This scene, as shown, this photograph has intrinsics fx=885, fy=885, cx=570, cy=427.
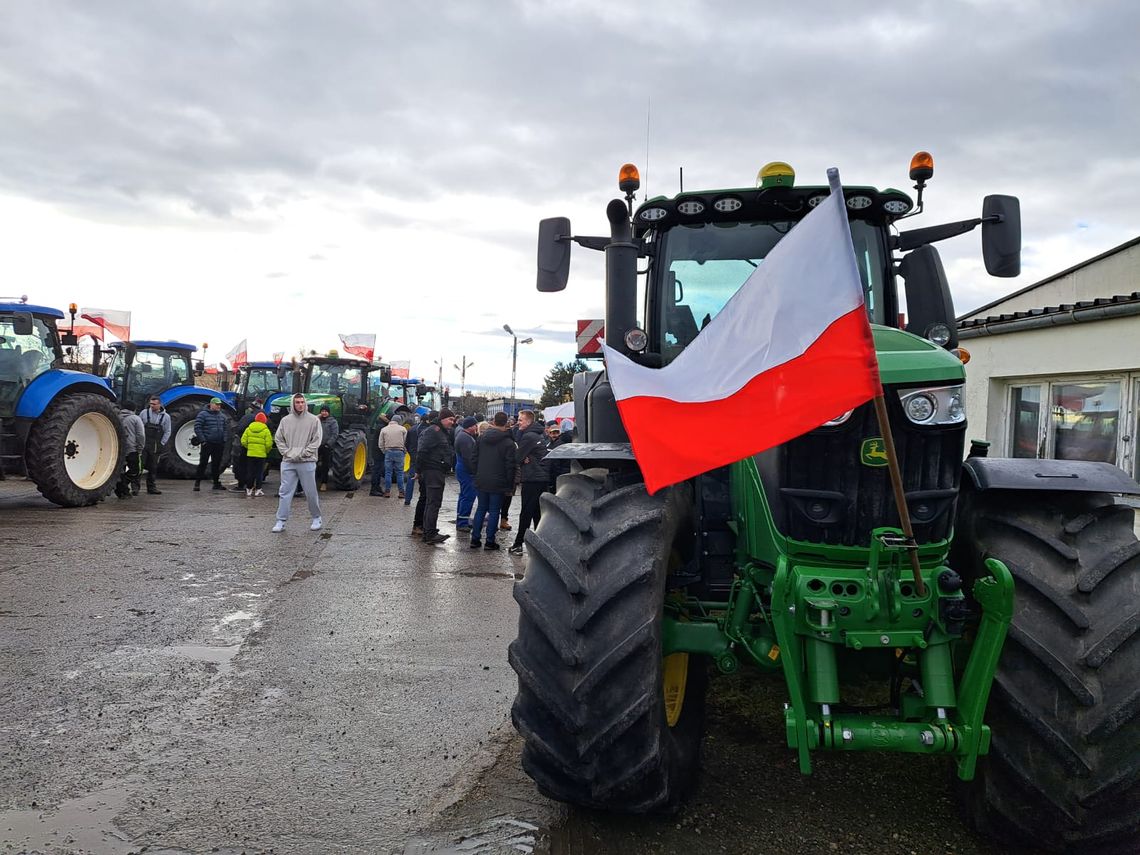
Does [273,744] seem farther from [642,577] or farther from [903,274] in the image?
[903,274]

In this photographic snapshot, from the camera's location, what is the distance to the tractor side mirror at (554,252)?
4449mm

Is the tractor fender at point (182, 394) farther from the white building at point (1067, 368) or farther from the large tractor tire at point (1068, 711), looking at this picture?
the large tractor tire at point (1068, 711)

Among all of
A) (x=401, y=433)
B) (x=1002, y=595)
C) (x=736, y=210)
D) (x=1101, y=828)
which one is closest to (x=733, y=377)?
(x=1002, y=595)

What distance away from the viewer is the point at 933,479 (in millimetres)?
3125

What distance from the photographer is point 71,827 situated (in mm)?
3275

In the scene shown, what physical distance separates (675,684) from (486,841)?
0.94 meters

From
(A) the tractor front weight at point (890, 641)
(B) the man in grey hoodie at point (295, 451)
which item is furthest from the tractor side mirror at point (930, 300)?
(B) the man in grey hoodie at point (295, 451)

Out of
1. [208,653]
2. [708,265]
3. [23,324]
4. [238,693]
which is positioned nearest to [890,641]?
[708,265]

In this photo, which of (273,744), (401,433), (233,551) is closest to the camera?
(273,744)

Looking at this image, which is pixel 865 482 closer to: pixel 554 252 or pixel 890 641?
pixel 890 641

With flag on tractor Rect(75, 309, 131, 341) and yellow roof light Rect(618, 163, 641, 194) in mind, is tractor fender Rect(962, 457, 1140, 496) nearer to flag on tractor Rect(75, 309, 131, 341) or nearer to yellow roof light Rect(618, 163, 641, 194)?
yellow roof light Rect(618, 163, 641, 194)

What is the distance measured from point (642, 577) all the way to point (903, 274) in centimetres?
218

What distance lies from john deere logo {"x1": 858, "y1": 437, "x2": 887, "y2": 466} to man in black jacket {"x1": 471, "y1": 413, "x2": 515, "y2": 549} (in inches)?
290

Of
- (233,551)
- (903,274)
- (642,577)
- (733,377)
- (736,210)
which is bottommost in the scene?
(233,551)
